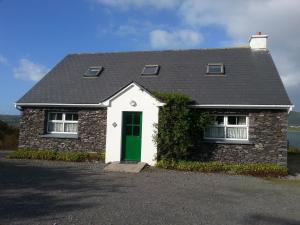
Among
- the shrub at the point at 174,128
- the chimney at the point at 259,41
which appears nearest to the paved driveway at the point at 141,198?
the shrub at the point at 174,128

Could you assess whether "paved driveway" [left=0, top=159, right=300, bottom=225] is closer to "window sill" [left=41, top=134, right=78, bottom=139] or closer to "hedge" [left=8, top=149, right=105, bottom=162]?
"hedge" [left=8, top=149, right=105, bottom=162]

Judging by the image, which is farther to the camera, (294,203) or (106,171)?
(106,171)

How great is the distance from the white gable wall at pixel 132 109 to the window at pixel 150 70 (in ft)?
10.3

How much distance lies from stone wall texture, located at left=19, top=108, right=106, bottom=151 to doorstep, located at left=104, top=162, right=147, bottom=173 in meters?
2.25

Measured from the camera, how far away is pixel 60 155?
18.0m

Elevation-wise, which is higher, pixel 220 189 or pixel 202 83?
pixel 202 83

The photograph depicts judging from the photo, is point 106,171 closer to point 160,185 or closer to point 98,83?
point 160,185

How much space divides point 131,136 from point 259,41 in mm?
9288

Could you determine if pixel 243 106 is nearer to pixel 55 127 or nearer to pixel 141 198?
pixel 141 198

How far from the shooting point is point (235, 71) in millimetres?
19062

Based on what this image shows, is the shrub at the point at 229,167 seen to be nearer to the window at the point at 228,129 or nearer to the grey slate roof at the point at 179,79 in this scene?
the window at the point at 228,129

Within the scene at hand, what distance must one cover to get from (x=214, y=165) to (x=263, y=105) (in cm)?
340

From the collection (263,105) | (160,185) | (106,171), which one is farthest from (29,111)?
(263,105)

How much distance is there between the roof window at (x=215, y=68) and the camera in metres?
19.0
